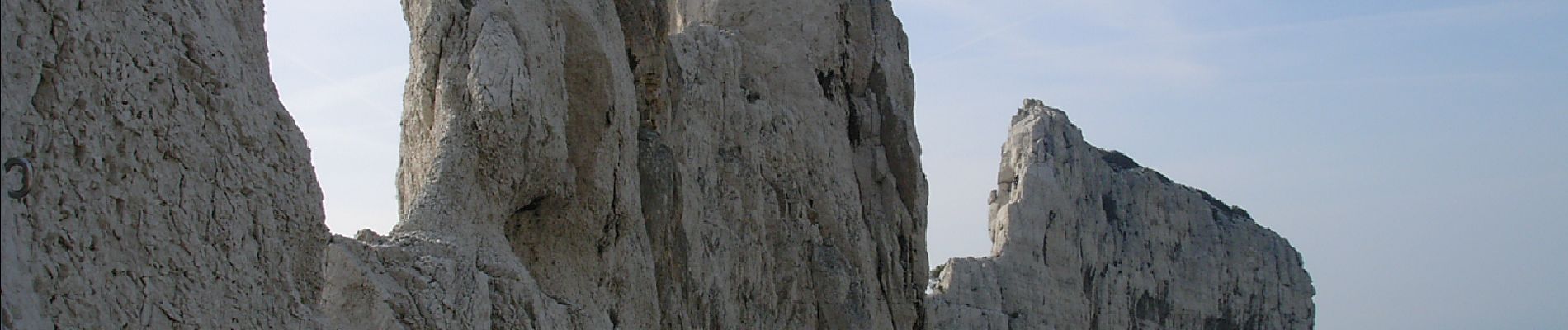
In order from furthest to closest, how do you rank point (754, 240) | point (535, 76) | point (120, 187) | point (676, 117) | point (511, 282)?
point (754, 240), point (676, 117), point (535, 76), point (511, 282), point (120, 187)

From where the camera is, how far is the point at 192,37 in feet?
23.8

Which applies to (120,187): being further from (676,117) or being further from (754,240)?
(754,240)

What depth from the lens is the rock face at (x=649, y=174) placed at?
1199cm

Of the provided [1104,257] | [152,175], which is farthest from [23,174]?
[1104,257]

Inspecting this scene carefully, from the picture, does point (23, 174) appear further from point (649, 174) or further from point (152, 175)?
point (649, 174)

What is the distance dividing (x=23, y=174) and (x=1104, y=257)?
3909 cm

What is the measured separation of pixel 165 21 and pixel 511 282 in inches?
202

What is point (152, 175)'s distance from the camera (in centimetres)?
687

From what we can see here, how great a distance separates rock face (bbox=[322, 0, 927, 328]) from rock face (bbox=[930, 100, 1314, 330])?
1850 cm

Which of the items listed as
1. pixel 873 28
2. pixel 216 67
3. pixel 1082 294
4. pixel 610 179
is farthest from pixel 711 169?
pixel 1082 294

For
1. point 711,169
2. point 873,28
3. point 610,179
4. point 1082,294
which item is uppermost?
point 1082,294

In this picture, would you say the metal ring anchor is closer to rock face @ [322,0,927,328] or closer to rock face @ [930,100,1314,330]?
rock face @ [322,0,927,328]

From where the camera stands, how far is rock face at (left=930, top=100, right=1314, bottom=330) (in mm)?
40531

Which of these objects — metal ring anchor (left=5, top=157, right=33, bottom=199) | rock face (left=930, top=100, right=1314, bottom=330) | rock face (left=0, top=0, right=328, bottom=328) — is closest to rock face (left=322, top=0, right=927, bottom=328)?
rock face (left=0, top=0, right=328, bottom=328)
